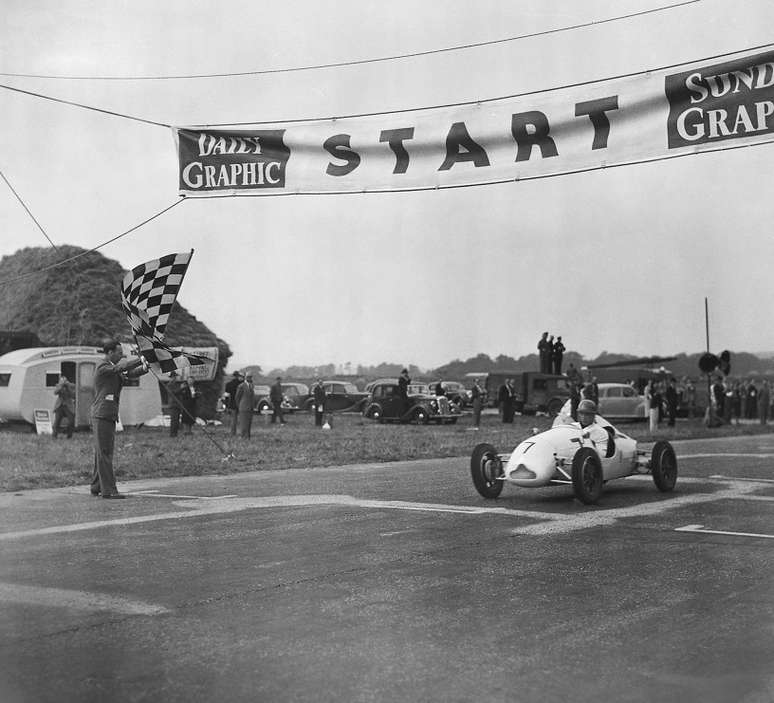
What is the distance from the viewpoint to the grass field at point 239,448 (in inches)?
640

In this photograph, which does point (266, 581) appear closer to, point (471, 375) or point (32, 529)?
point (32, 529)

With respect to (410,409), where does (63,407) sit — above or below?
above

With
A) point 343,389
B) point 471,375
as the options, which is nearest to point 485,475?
point 343,389

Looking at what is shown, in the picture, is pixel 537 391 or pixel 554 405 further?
pixel 537 391

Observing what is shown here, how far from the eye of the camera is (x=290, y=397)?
144 feet

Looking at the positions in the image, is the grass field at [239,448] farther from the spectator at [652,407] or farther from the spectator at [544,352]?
the spectator at [544,352]

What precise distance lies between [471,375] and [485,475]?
49590mm

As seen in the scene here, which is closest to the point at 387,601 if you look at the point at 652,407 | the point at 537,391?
the point at 652,407

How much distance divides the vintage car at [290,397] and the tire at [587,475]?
31.2 meters

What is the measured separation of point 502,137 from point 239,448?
1458cm

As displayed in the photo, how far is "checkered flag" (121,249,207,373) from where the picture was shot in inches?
430

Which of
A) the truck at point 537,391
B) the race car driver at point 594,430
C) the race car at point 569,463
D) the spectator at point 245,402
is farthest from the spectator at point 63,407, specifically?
the truck at point 537,391

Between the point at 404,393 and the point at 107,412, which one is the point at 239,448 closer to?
the point at 107,412

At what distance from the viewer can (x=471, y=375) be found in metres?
61.5
